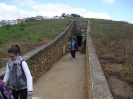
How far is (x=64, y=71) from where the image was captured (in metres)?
11.4

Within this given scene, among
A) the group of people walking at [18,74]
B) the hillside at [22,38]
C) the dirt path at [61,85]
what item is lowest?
the dirt path at [61,85]

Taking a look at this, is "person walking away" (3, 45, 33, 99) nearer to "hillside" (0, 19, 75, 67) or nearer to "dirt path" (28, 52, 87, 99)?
"dirt path" (28, 52, 87, 99)

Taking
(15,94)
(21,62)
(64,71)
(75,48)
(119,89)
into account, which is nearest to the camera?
(21,62)

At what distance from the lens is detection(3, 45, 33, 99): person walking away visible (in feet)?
12.7

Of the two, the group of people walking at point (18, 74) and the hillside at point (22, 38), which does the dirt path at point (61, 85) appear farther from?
the group of people walking at point (18, 74)

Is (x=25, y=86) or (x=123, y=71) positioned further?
(x=123, y=71)

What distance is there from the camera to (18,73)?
4.01 meters

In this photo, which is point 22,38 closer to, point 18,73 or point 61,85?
point 61,85

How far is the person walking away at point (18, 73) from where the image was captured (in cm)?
388

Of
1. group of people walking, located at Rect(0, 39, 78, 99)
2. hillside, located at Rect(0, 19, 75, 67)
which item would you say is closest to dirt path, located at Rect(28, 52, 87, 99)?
hillside, located at Rect(0, 19, 75, 67)

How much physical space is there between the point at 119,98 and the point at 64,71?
23.0 feet

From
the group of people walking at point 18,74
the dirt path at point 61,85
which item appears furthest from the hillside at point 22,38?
the group of people walking at point 18,74

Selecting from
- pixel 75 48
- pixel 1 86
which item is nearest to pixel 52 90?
pixel 1 86

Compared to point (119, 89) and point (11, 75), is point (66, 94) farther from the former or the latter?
point (11, 75)
